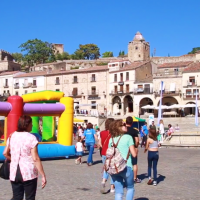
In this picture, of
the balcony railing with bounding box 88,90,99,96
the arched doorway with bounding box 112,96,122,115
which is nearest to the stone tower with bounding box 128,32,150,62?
the balcony railing with bounding box 88,90,99,96

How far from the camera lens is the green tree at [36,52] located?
7994 centimetres

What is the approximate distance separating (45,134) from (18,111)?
4.14 meters

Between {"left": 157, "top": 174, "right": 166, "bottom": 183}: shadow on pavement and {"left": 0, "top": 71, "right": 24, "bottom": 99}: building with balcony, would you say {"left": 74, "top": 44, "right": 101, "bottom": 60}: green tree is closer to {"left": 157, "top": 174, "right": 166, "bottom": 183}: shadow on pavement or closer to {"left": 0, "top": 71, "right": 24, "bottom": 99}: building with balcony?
{"left": 0, "top": 71, "right": 24, "bottom": 99}: building with balcony

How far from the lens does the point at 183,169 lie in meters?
11.4

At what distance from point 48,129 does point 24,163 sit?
1311cm

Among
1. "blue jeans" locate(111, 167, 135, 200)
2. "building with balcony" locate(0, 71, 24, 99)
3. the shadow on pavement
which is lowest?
the shadow on pavement

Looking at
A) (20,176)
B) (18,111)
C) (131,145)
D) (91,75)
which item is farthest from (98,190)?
(91,75)

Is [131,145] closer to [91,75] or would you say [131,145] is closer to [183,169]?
[183,169]

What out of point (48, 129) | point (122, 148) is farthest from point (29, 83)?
point (122, 148)

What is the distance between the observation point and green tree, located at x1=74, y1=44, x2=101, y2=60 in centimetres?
8806

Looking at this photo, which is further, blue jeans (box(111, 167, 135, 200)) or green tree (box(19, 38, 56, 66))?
green tree (box(19, 38, 56, 66))

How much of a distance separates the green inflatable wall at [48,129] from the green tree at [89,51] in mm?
70952

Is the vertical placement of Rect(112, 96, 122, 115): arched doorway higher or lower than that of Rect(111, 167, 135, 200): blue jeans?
higher

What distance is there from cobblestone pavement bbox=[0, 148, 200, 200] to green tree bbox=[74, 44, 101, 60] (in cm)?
7674
